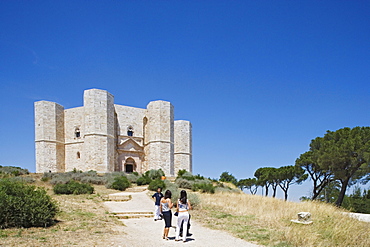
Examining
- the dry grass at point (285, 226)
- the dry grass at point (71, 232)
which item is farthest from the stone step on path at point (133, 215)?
the dry grass at point (285, 226)

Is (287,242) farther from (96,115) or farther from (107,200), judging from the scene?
(96,115)

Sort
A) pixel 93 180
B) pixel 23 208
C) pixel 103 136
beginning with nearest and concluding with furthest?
pixel 23 208 < pixel 93 180 < pixel 103 136

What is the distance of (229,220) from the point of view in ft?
32.0

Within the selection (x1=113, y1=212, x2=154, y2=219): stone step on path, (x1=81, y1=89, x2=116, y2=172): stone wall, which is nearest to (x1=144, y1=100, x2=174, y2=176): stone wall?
(x1=81, y1=89, x2=116, y2=172): stone wall

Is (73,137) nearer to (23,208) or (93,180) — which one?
(93,180)

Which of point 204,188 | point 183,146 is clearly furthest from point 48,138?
point 204,188

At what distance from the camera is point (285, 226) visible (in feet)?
27.3

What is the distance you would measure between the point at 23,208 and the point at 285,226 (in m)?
7.50

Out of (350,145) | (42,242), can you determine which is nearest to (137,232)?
(42,242)

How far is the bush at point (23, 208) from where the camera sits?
7621 mm

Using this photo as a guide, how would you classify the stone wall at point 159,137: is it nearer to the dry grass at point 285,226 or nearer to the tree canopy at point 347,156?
the tree canopy at point 347,156

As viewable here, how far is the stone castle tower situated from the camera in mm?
30547

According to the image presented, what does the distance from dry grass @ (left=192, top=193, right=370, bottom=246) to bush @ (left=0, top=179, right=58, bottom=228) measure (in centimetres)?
495

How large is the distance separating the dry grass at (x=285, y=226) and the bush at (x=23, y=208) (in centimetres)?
495
